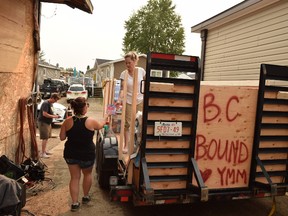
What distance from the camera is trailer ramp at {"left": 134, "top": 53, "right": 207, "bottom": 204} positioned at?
3.60 meters

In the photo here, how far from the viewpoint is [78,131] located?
4.48 metres

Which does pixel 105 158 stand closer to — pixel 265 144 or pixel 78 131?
pixel 78 131

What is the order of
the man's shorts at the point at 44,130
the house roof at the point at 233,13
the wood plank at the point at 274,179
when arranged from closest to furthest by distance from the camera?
the wood plank at the point at 274,179 < the man's shorts at the point at 44,130 < the house roof at the point at 233,13

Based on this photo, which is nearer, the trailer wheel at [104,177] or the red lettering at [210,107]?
the red lettering at [210,107]

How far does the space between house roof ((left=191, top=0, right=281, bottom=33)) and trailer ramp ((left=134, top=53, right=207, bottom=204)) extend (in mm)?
5237

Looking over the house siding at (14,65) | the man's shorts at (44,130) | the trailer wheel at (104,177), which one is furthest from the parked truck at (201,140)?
the man's shorts at (44,130)

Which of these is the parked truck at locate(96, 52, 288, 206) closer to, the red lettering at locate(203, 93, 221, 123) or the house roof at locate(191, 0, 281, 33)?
the red lettering at locate(203, 93, 221, 123)

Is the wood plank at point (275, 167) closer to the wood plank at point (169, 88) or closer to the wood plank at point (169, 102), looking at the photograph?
the wood plank at point (169, 102)

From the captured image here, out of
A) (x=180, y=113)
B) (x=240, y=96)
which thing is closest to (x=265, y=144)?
(x=240, y=96)

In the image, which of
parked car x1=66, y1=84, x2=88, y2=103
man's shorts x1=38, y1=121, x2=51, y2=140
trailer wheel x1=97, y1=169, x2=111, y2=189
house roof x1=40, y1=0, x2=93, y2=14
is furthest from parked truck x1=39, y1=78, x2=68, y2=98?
trailer wheel x1=97, y1=169, x2=111, y2=189

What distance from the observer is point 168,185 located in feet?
12.5

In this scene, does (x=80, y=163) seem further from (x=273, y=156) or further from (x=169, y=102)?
(x=273, y=156)

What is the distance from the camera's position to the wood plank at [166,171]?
371cm

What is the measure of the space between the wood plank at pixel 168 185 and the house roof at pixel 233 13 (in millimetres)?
5863
